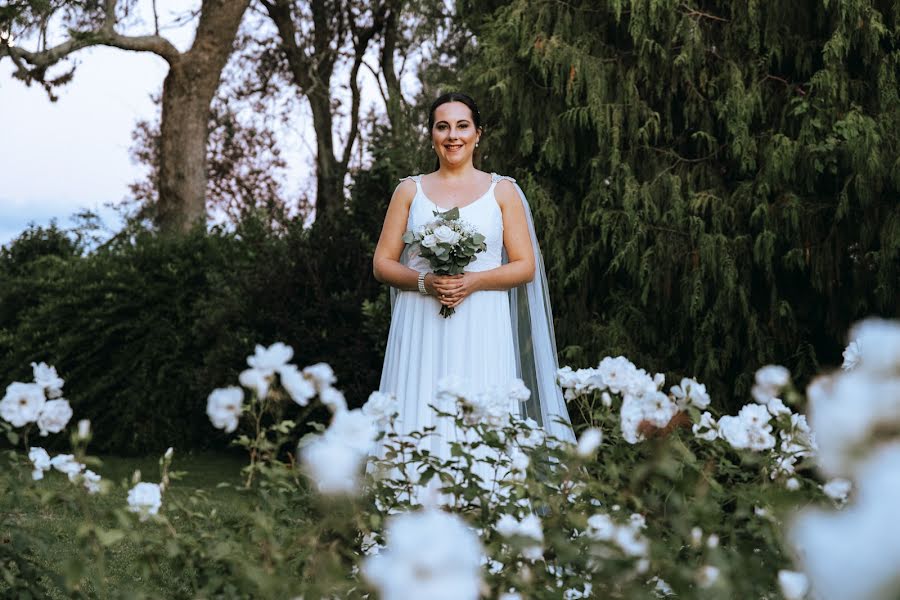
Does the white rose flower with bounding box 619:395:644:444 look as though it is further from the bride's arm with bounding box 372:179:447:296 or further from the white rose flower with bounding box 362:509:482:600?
the bride's arm with bounding box 372:179:447:296

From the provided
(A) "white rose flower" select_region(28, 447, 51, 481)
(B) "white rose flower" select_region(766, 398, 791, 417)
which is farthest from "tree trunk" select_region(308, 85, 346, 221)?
(B) "white rose flower" select_region(766, 398, 791, 417)

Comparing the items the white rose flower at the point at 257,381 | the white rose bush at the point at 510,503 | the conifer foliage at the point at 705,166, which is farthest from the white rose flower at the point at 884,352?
the conifer foliage at the point at 705,166

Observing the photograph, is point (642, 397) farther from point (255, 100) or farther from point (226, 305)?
point (255, 100)

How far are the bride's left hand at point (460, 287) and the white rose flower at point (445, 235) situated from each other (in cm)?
21

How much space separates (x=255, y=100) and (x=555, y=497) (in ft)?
55.4

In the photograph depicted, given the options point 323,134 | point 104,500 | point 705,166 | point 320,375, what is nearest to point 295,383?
point 320,375

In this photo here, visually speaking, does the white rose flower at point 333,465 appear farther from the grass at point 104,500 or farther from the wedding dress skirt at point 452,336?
the wedding dress skirt at point 452,336

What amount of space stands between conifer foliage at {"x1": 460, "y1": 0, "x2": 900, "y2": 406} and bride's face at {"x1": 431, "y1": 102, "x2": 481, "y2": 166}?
187 centimetres

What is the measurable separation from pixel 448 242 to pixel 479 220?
1.13ft

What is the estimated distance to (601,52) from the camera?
6395 mm

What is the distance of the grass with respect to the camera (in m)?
2.27

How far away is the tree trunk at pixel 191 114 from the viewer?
465 inches

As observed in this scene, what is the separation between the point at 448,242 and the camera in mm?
3865

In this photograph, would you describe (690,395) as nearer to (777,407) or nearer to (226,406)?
(777,407)
